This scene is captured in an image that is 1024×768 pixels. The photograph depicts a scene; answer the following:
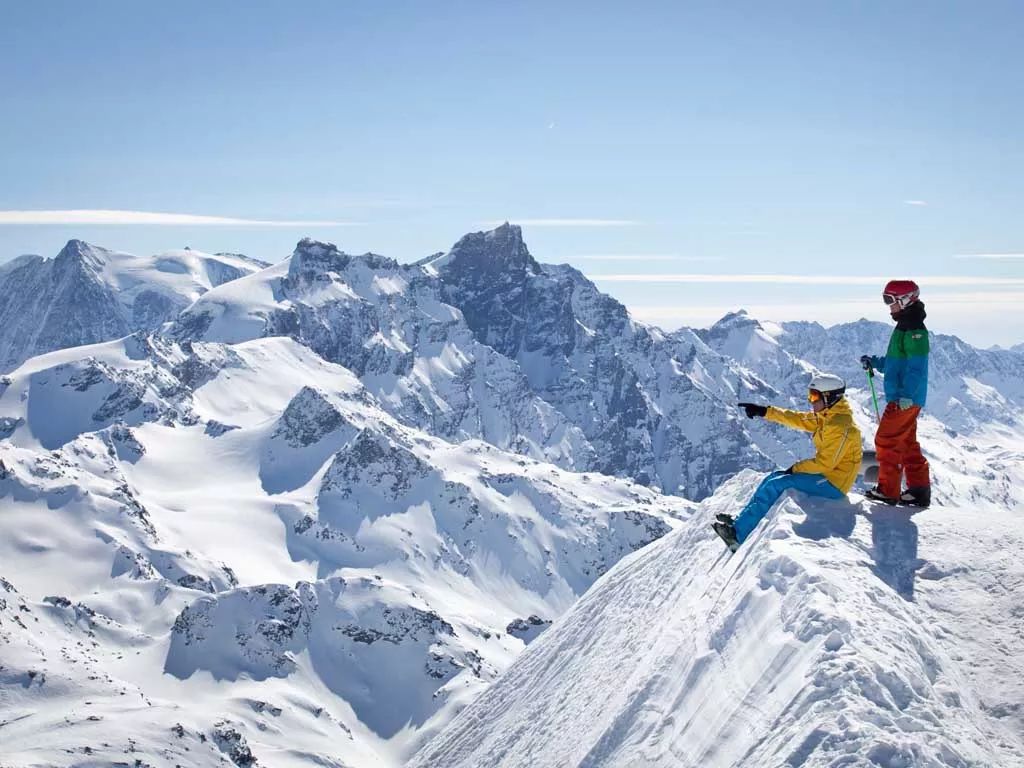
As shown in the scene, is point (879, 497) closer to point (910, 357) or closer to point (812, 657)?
point (910, 357)

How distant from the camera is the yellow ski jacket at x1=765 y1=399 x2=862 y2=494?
14.3 m

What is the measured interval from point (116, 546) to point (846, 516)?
210 meters

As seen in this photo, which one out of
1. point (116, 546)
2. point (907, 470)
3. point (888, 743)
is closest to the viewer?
point (888, 743)

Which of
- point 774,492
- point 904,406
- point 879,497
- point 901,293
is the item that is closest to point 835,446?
point 774,492

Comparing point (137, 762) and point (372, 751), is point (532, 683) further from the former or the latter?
point (372, 751)

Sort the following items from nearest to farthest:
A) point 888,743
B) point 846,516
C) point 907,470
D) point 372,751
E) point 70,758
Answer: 1. point 888,743
2. point 846,516
3. point 907,470
4. point 70,758
5. point 372,751

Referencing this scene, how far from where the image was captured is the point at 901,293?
1551 centimetres

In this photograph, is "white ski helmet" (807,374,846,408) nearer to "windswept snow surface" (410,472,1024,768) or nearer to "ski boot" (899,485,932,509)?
"windswept snow surface" (410,472,1024,768)

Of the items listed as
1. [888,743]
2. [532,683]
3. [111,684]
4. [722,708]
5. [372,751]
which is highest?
[888,743]

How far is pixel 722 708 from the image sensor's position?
1047cm

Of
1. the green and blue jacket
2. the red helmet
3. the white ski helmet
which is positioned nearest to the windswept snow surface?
the white ski helmet

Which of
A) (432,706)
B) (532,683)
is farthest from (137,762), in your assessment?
(532,683)

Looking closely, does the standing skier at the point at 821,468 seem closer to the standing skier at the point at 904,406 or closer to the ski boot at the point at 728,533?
the ski boot at the point at 728,533

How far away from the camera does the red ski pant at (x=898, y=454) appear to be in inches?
599
